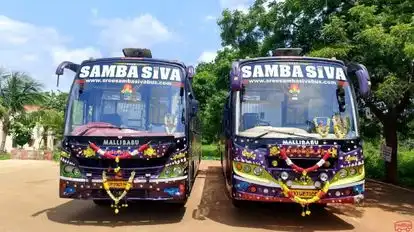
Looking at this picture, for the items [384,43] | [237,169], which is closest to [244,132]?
[237,169]

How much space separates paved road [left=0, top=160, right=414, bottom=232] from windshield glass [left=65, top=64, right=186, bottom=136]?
1647 millimetres

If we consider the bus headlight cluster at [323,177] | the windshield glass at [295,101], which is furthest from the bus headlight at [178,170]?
the bus headlight cluster at [323,177]

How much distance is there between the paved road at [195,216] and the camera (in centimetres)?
904

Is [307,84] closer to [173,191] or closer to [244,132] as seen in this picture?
[244,132]

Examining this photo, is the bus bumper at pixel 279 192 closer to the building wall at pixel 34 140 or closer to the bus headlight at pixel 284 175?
the bus headlight at pixel 284 175

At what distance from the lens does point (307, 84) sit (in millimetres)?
9430

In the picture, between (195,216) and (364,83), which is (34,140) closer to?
(195,216)

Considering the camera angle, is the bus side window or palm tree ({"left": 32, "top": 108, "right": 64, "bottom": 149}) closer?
the bus side window

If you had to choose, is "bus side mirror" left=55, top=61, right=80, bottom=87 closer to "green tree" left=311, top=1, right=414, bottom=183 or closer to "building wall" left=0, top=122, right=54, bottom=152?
"green tree" left=311, top=1, right=414, bottom=183

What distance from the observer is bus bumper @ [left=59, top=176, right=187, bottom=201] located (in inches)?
344

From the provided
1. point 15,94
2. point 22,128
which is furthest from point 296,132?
point 22,128

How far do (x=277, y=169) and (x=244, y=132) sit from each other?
0.92 metres

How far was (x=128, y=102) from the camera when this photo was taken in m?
9.43

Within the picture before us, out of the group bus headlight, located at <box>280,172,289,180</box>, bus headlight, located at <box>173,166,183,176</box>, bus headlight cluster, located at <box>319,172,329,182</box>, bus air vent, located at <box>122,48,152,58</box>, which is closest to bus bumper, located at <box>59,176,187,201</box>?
bus headlight, located at <box>173,166,183,176</box>
